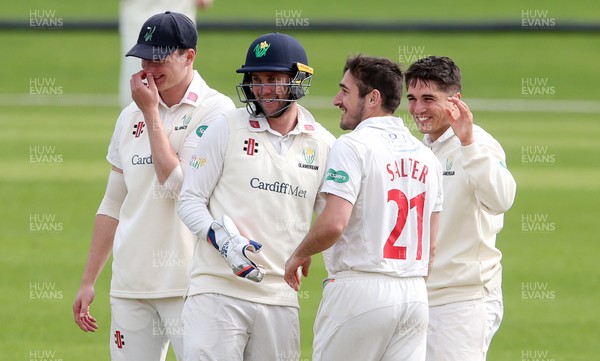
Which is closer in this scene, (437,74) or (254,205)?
(254,205)

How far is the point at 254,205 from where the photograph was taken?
5.90 m

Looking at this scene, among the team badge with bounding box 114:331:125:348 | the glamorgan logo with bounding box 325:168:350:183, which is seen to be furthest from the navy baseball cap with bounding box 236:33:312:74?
the team badge with bounding box 114:331:125:348

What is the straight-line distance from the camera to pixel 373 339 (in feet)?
18.8

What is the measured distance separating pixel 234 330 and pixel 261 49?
1356 mm

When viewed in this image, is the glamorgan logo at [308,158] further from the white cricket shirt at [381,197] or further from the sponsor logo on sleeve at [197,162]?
the sponsor logo on sleeve at [197,162]

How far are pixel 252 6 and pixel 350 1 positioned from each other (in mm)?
3131

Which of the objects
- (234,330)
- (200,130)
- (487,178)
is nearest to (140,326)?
(234,330)

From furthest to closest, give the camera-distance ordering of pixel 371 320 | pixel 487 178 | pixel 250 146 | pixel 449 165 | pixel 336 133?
pixel 336 133, pixel 449 165, pixel 487 178, pixel 250 146, pixel 371 320

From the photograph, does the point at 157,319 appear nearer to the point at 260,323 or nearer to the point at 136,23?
the point at 260,323

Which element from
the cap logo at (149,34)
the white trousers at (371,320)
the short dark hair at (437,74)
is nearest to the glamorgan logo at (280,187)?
the white trousers at (371,320)

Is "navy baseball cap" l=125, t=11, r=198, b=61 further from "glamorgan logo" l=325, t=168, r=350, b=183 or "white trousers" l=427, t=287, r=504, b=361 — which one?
"white trousers" l=427, t=287, r=504, b=361

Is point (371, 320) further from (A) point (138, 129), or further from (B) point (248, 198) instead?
(A) point (138, 129)

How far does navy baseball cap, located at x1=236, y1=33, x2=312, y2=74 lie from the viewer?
5.93 m

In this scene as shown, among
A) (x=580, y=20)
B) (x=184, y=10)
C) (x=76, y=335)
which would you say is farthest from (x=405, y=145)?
(x=580, y=20)
